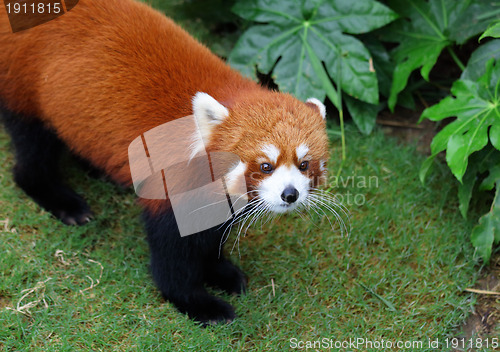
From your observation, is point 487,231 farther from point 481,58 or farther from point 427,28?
point 427,28

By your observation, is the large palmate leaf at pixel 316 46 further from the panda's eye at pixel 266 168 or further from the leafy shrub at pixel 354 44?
the panda's eye at pixel 266 168

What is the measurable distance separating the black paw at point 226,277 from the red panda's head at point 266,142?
80 centimetres

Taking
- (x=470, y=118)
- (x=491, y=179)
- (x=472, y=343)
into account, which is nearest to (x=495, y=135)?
(x=470, y=118)

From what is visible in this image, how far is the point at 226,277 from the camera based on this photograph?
3.14 metres

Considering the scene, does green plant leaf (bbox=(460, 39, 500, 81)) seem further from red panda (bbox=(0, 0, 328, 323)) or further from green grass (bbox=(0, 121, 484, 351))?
red panda (bbox=(0, 0, 328, 323))

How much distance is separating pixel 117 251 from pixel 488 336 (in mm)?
2195

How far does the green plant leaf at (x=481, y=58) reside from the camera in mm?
3328

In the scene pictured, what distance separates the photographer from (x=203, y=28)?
4754 millimetres

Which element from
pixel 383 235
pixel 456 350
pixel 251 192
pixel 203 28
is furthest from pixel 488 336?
pixel 203 28

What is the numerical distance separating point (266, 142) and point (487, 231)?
161 cm

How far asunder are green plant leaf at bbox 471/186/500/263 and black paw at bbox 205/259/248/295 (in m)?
1.41

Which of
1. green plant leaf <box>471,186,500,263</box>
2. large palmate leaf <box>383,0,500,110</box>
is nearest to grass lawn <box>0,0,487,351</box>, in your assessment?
green plant leaf <box>471,186,500,263</box>

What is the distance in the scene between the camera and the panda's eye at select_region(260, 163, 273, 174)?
2357 mm

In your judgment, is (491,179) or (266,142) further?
(491,179)
